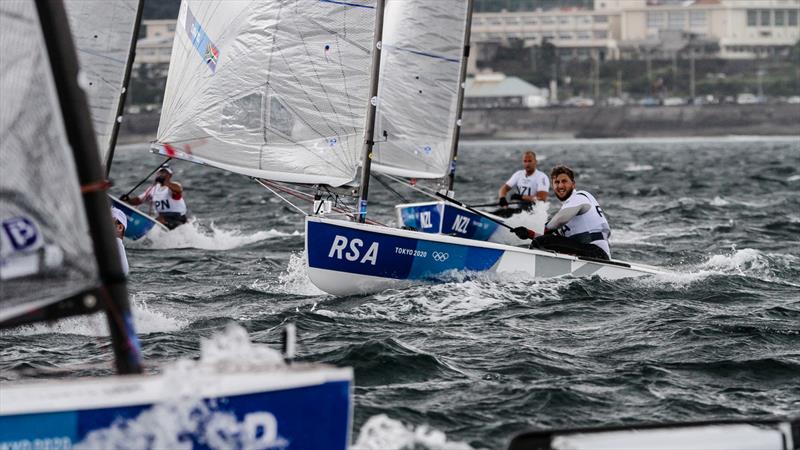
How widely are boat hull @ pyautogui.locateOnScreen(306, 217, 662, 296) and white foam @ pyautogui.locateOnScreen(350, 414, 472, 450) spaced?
15.4 feet

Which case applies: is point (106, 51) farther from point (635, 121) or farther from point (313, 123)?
point (635, 121)

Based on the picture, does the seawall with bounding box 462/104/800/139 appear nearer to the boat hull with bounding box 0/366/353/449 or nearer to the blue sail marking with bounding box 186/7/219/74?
the blue sail marking with bounding box 186/7/219/74

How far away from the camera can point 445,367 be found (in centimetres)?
766

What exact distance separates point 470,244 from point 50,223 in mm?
6631

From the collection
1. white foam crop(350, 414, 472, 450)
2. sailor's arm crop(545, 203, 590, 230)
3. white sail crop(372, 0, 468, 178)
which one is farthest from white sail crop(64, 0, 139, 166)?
white foam crop(350, 414, 472, 450)

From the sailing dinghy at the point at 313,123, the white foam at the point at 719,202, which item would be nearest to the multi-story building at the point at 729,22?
the white foam at the point at 719,202

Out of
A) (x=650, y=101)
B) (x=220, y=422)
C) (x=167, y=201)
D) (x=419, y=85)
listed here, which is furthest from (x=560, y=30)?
(x=220, y=422)

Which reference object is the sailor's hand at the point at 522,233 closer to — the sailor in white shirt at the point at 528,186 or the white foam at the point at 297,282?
the white foam at the point at 297,282

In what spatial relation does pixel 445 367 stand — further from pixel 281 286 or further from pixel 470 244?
pixel 281 286

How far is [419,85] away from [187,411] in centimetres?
1240

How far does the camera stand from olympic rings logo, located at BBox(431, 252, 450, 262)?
10789 mm

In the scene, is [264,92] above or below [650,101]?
above

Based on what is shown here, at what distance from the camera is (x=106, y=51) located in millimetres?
15258

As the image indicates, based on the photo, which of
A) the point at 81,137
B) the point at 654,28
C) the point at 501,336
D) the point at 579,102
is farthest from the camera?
the point at 654,28
